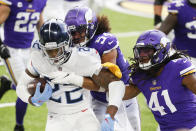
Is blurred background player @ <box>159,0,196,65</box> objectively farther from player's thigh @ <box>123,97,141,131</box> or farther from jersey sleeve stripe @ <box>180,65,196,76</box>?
jersey sleeve stripe @ <box>180,65,196,76</box>

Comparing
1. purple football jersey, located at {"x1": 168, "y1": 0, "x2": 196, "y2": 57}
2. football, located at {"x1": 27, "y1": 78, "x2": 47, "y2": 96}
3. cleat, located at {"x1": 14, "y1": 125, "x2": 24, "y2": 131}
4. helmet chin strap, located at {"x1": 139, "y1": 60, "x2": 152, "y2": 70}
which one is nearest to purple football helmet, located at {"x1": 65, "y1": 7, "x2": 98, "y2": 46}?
football, located at {"x1": 27, "y1": 78, "x2": 47, "y2": 96}

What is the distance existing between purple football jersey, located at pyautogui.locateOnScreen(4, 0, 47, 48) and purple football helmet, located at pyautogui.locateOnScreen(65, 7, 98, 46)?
1.48 m

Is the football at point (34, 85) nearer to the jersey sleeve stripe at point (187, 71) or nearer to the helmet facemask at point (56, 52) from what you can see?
the helmet facemask at point (56, 52)

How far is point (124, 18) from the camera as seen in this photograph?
12.5 metres

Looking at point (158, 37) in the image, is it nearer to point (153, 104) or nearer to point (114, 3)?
point (153, 104)

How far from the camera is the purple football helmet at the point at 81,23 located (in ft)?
13.2

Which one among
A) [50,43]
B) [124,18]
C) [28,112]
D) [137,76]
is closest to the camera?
[50,43]

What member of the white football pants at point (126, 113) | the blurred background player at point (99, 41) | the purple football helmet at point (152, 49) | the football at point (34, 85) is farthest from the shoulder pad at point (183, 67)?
the football at point (34, 85)

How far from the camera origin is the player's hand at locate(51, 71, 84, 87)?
3.62 m

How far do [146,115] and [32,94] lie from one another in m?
2.46

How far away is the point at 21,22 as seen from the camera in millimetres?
5586

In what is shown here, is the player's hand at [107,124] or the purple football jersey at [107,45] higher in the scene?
the purple football jersey at [107,45]

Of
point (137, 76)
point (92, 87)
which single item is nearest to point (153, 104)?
point (137, 76)

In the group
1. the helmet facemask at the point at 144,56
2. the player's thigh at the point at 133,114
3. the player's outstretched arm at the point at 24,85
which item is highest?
the helmet facemask at the point at 144,56
